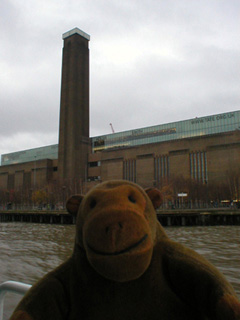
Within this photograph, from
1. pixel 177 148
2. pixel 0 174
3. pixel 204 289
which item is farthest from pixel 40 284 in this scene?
pixel 0 174

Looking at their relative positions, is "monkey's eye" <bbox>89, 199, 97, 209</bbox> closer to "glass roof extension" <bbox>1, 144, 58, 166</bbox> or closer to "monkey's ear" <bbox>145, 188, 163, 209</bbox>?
"monkey's ear" <bbox>145, 188, 163, 209</bbox>

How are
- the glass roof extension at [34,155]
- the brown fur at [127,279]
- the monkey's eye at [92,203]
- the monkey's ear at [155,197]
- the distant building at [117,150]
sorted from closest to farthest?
the brown fur at [127,279] → the monkey's eye at [92,203] → the monkey's ear at [155,197] → the distant building at [117,150] → the glass roof extension at [34,155]

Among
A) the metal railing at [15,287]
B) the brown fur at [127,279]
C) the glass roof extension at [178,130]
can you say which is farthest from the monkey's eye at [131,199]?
the glass roof extension at [178,130]

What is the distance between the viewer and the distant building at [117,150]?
6400cm

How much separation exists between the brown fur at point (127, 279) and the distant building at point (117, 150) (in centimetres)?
5924

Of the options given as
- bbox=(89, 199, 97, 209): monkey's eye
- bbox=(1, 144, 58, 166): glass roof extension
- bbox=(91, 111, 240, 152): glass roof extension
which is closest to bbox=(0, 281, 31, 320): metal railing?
bbox=(89, 199, 97, 209): monkey's eye

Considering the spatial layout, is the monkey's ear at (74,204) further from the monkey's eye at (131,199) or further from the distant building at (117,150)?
the distant building at (117,150)

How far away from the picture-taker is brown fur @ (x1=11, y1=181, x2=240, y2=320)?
4.70 feet

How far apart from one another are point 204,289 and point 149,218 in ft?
1.45

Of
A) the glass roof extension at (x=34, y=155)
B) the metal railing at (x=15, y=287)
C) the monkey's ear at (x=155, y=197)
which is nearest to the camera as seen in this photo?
the monkey's ear at (x=155, y=197)

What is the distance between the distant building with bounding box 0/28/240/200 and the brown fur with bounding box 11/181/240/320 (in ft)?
194

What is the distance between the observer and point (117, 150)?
7775 centimetres

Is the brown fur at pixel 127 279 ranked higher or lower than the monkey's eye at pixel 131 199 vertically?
lower

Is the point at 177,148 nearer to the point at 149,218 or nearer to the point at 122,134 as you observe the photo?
the point at 122,134
